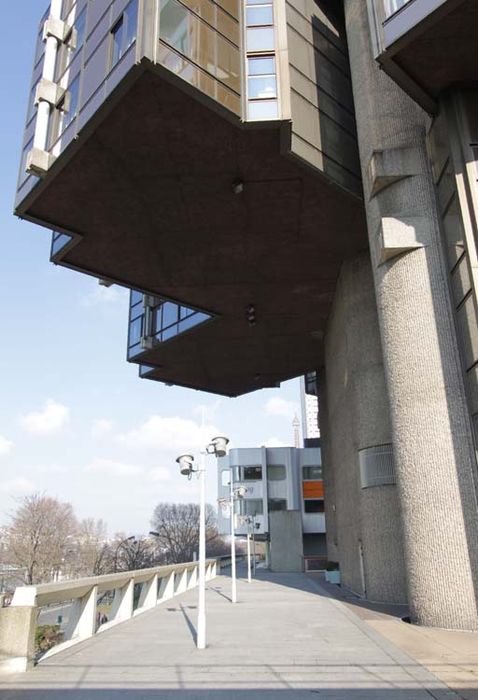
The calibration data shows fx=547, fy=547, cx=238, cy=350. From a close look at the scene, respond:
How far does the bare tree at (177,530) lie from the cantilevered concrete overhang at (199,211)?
71.4 meters

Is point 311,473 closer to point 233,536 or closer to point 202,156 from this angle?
point 233,536

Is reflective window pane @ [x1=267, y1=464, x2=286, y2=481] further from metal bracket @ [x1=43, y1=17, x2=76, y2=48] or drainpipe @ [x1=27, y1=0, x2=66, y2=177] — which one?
metal bracket @ [x1=43, y1=17, x2=76, y2=48]

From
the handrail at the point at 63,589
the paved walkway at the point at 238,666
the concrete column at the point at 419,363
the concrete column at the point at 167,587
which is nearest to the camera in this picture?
the paved walkway at the point at 238,666

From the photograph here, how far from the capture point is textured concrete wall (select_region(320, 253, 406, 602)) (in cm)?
1714

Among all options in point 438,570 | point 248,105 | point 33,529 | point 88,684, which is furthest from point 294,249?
point 33,529

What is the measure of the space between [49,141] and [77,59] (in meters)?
3.20

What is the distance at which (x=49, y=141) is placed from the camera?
17.6m

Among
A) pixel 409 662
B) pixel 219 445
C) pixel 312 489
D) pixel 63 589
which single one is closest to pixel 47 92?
pixel 219 445

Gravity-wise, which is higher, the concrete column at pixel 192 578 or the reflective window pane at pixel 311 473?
the reflective window pane at pixel 311 473

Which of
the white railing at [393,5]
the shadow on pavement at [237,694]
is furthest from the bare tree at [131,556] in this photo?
the white railing at [393,5]

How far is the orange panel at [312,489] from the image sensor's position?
5206 cm

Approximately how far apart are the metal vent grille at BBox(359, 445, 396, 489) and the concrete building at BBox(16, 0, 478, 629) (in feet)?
0.21

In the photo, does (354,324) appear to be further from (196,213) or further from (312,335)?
(312,335)

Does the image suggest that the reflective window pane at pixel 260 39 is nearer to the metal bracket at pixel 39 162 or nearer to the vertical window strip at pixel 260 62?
the vertical window strip at pixel 260 62
